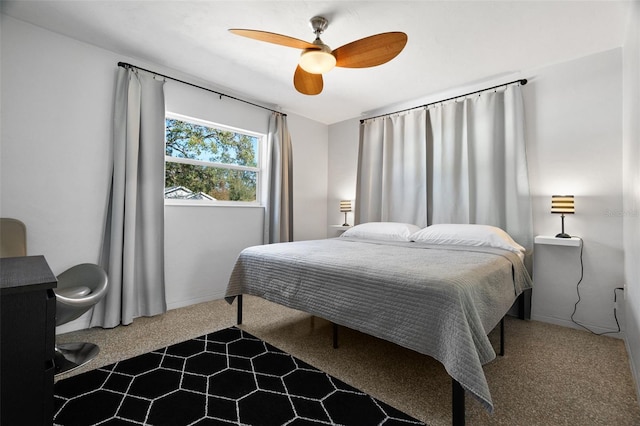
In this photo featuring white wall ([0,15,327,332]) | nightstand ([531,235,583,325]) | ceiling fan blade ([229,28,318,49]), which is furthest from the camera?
nightstand ([531,235,583,325])

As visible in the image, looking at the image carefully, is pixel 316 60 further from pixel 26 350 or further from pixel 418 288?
pixel 26 350

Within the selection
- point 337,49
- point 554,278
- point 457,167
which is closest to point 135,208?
point 337,49

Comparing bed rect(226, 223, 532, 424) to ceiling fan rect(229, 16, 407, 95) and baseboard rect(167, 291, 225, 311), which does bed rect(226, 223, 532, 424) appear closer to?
baseboard rect(167, 291, 225, 311)

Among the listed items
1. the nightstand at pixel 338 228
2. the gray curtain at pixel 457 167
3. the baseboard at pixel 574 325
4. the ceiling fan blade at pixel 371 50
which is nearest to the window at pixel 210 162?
the nightstand at pixel 338 228

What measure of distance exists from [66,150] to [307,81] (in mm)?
2078

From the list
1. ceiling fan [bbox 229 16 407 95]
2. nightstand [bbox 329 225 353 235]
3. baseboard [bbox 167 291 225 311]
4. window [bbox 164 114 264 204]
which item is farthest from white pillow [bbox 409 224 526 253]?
baseboard [bbox 167 291 225 311]

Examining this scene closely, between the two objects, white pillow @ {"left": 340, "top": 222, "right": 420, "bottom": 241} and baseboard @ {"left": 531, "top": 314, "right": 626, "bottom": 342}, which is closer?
baseboard @ {"left": 531, "top": 314, "right": 626, "bottom": 342}

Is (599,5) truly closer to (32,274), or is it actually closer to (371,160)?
(371,160)

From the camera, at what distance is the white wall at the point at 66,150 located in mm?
2232

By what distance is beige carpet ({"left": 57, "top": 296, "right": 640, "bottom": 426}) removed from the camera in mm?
1513

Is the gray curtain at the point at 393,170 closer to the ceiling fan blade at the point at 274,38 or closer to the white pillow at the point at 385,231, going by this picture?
the white pillow at the point at 385,231

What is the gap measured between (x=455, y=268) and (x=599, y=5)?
209 cm

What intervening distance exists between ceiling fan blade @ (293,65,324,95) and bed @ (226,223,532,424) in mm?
1379

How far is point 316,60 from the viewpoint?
6.67 feet
